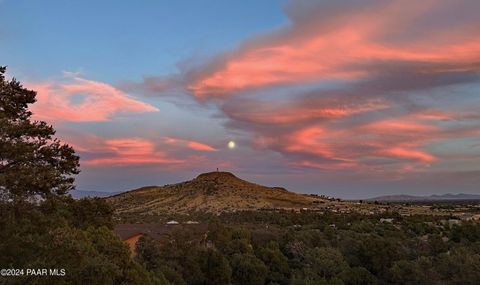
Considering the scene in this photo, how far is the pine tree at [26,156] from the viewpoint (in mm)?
14430

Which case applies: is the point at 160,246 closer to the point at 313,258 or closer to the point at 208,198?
the point at 313,258

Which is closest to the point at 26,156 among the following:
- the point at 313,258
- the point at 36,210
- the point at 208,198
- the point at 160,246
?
the point at 36,210

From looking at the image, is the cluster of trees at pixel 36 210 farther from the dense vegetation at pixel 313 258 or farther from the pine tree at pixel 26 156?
the dense vegetation at pixel 313 258

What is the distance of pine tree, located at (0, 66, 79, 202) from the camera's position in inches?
568

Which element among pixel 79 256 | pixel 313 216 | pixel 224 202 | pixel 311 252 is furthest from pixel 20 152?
pixel 224 202

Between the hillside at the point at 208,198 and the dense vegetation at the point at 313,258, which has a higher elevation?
the hillside at the point at 208,198

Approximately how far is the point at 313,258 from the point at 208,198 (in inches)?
3513

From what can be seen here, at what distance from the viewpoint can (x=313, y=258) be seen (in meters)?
38.9

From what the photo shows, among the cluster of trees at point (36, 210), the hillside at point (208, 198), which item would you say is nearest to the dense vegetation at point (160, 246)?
the cluster of trees at point (36, 210)

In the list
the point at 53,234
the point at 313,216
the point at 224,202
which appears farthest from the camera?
the point at 224,202

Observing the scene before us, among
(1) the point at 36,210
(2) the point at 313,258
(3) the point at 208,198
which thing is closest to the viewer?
(1) the point at 36,210

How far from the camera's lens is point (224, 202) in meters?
120

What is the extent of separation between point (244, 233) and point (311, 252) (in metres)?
9.31

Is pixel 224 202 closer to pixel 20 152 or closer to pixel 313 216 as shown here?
pixel 313 216
